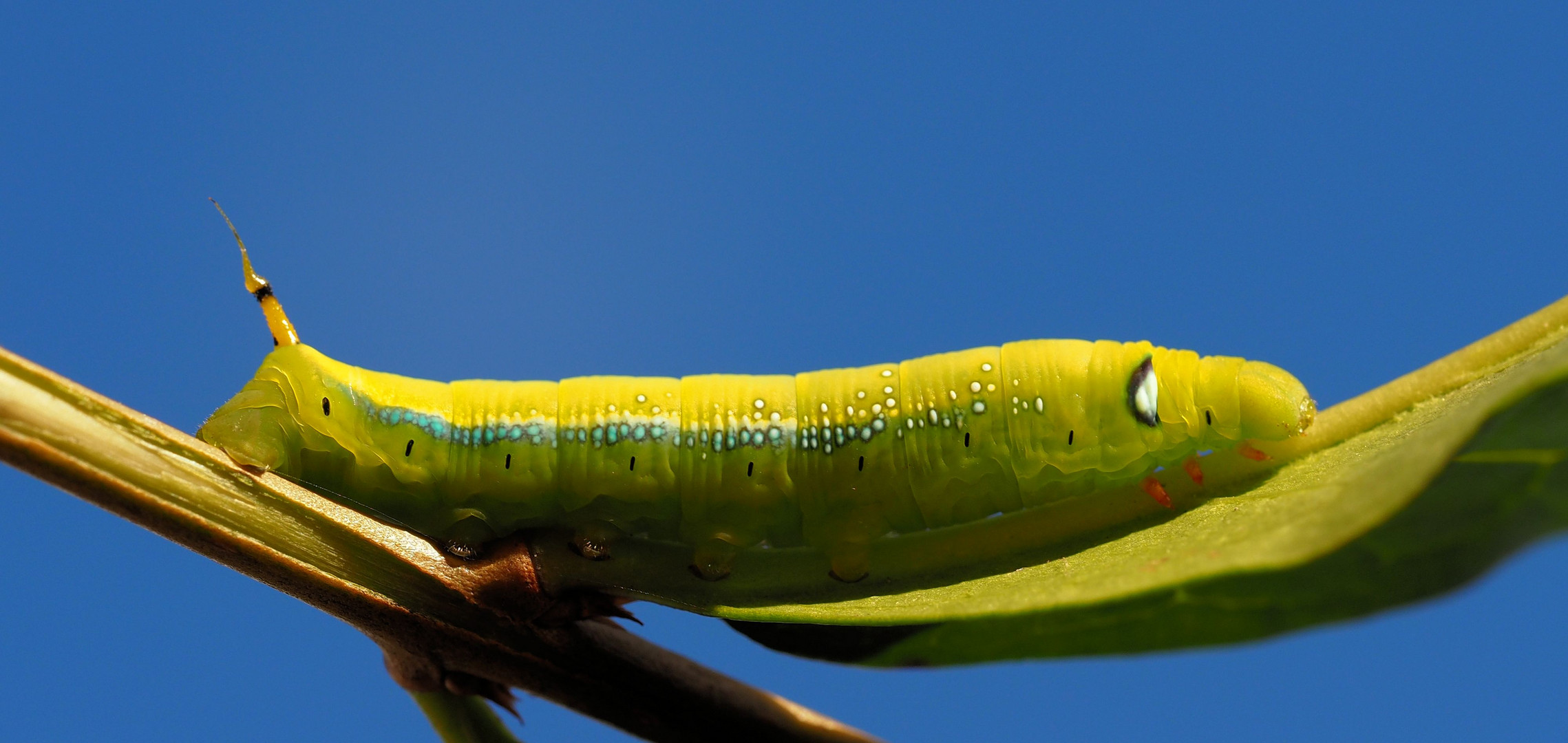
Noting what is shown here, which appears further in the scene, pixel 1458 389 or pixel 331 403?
pixel 331 403

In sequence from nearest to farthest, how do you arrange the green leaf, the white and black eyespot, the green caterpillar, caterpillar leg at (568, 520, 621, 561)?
1. the green leaf
2. caterpillar leg at (568, 520, 621, 561)
3. the green caterpillar
4. the white and black eyespot

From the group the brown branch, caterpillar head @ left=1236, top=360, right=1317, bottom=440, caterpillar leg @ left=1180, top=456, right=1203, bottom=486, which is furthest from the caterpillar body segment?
the brown branch

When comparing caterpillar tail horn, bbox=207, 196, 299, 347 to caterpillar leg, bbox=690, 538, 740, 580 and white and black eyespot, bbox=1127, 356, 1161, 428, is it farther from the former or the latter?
white and black eyespot, bbox=1127, 356, 1161, 428

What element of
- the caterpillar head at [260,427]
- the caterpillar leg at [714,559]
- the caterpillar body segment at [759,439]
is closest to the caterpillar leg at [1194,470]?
the caterpillar body segment at [759,439]

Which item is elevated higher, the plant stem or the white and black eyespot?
the white and black eyespot

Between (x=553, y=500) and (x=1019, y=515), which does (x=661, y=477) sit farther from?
(x=1019, y=515)

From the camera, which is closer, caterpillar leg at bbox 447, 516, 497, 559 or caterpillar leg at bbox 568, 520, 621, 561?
caterpillar leg at bbox 568, 520, 621, 561

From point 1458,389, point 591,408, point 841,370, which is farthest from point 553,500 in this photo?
point 1458,389
